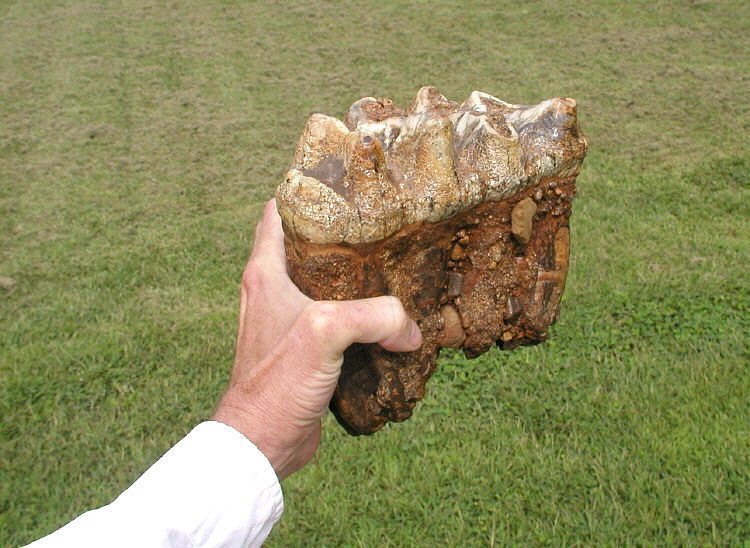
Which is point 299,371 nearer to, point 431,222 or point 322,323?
point 322,323

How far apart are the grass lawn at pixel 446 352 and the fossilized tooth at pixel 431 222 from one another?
1.16 m

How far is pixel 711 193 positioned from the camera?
4680 mm

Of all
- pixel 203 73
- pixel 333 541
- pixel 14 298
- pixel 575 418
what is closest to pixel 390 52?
pixel 203 73

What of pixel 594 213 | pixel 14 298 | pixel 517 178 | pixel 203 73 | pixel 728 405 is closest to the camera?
pixel 517 178

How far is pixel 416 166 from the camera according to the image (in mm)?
1831

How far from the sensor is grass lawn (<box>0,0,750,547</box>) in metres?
3.01

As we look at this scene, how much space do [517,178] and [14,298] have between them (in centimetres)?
338

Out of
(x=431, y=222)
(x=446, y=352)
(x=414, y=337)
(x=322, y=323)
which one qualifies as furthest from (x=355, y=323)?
(x=446, y=352)

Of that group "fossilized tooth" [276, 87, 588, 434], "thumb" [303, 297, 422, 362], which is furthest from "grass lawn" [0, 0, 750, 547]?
"thumb" [303, 297, 422, 362]

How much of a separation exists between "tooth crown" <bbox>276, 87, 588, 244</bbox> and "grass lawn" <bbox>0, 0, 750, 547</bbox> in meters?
1.60

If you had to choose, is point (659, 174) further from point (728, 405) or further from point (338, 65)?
point (338, 65)

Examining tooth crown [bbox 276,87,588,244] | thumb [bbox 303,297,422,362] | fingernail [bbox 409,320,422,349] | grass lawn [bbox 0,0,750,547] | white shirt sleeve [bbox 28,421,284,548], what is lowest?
grass lawn [bbox 0,0,750,547]

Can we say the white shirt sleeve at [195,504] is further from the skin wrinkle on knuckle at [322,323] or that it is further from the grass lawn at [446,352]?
the grass lawn at [446,352]

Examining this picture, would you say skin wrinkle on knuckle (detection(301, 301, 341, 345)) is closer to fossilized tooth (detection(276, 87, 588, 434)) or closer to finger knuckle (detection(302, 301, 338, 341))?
finger knuckle (detection(302, 301, 338, 341))
